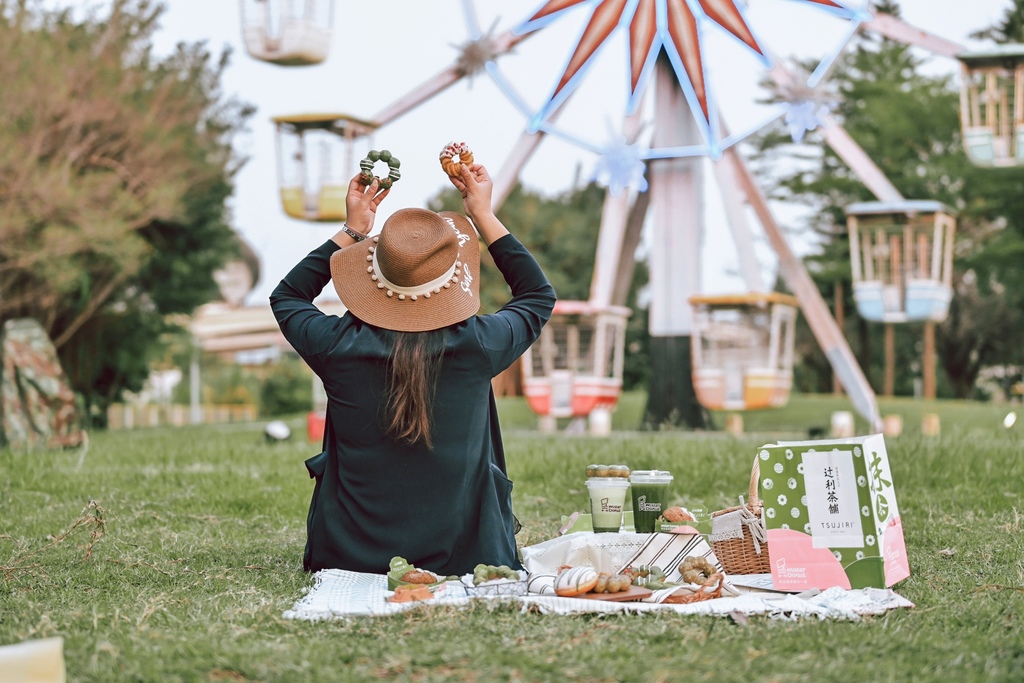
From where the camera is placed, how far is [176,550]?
445 centimetres

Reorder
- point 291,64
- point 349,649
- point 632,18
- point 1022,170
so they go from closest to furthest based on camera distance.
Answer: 1. point 349,649
2. point 632,18
3. point 291,64
4. point 1022,170

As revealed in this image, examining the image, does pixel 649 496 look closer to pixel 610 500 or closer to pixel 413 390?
pixel 610 500

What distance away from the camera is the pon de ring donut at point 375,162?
3.89 metres

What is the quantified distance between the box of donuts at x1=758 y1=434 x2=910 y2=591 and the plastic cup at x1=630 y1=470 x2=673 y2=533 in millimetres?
457

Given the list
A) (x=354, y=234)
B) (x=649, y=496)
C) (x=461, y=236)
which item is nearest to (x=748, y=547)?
(x=649, y=496)

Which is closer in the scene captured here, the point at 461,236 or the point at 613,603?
the point at 613,603

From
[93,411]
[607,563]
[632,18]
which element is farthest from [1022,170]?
[607,563]

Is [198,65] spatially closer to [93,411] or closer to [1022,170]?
[93,411]

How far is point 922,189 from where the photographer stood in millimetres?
27938

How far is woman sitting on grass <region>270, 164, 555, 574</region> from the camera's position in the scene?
139 inches

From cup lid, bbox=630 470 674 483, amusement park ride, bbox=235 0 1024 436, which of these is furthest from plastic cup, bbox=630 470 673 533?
amusement park ride, bbox=235 0 1024 436

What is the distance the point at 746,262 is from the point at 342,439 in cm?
973

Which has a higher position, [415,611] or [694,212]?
[694,212]

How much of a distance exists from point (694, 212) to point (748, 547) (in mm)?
9300
